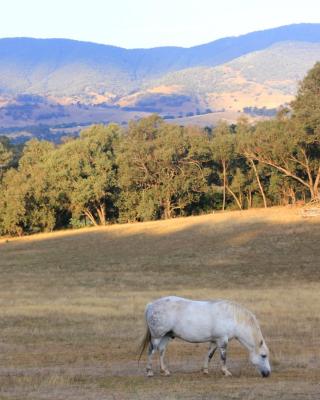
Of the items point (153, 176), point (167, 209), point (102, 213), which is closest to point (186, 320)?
point (153, 176)

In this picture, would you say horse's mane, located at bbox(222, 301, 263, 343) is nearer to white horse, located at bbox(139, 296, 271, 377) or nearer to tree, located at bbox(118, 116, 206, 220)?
white horse, located at bbox(139, 296, 271, 377)

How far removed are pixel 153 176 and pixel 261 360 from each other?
67.4 meters

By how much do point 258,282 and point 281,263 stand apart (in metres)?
7.05

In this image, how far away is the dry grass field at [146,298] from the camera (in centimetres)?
1466

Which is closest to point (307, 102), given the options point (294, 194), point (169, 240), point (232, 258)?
point (294, 194)

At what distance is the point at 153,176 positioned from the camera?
271 ft

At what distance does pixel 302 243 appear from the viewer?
5581cm

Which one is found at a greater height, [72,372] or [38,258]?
[72,372]

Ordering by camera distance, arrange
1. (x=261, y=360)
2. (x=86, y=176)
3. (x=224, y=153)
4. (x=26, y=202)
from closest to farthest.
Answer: (x=261, y=360) < (x=26, y=202) < (x=224, y=153) < (x=86, y=176)

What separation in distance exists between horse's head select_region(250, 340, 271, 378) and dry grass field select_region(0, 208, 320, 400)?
0.27 metres

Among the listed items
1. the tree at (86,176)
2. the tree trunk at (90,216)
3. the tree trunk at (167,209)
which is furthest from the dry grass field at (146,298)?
the tree trunk at (167,209)

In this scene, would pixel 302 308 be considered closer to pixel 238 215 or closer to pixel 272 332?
pixel 272 332

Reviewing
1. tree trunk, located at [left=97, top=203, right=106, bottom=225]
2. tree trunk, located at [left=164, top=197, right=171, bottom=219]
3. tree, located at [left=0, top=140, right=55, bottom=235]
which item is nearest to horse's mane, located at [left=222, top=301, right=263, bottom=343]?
tree, located at [left=0, top=140, right=55, bottom=235]

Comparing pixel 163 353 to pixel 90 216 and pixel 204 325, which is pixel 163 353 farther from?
pixel 90 216
